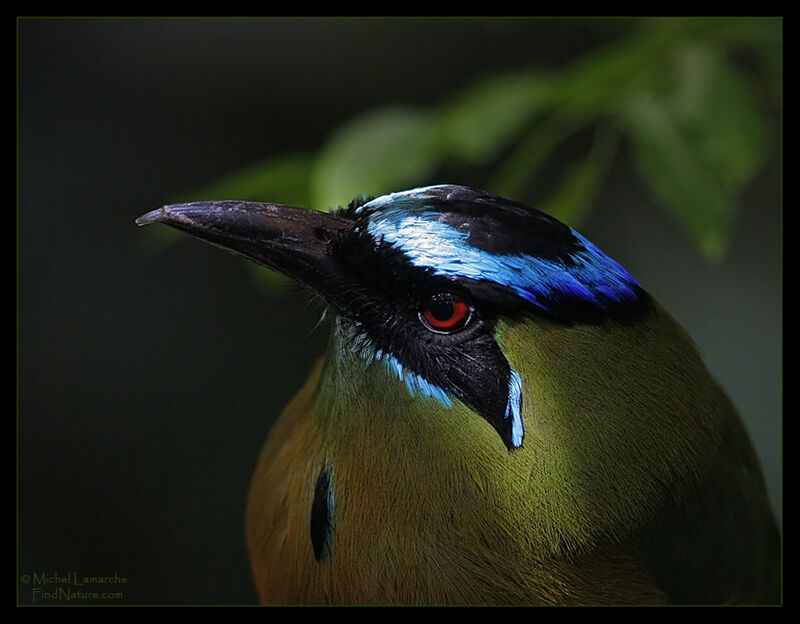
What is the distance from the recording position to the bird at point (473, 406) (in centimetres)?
147

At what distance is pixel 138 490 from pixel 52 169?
1.42 meters

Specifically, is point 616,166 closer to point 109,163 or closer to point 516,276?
point 109,163

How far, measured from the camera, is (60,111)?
13.6ft

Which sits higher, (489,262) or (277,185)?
(277,185)

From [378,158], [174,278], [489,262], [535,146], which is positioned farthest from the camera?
[174,278]

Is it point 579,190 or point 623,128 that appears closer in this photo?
point 579,190

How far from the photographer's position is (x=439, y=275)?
4.73ft

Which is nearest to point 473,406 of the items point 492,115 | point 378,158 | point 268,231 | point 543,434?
point 543,434

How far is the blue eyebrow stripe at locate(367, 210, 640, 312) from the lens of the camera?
1437 millimetres

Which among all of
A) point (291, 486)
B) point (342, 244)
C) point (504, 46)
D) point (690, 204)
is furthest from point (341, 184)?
point (504, 46)

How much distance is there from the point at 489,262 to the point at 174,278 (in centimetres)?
313

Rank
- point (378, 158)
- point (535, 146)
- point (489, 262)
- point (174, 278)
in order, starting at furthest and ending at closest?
point (174, 278)
point (535, 146)
point (378, 158)
point (489, 262)

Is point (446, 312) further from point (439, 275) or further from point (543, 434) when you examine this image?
point (543, 434)

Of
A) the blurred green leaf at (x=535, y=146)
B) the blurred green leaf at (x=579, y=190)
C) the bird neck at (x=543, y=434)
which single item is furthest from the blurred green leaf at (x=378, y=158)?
the bird neck at (x=543, y=434)
